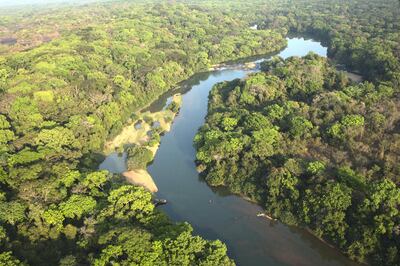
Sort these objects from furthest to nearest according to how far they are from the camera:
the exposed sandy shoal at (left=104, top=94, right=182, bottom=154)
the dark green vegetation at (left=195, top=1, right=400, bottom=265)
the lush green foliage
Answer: the exposed sandy shoal at (left=104, top=94, right=182, bottom=154)
the dark green vegetation at (left=195, top=1, right=400, bottom=265)
the lush green foliage

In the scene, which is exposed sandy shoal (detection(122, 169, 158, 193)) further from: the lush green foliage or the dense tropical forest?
the lush green foliage

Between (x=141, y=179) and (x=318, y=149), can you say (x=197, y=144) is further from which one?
(x=318, y=149)

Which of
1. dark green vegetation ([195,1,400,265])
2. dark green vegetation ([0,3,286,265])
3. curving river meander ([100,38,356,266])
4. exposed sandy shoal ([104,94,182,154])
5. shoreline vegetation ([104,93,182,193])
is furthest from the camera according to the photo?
exposed sandy shoal ([104,94,182,154])

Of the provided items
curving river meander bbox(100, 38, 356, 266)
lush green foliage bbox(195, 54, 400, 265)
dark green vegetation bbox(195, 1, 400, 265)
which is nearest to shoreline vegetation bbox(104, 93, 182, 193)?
curving river meander bbox(100, 38, 356, 266)

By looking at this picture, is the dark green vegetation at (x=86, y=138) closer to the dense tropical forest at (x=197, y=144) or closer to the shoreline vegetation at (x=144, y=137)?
the dense tropical forest at (x=197, y=144)

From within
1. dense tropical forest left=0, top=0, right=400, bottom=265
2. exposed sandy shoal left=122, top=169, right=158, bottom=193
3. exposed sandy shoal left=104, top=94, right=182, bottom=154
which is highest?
dense tropical forest left=0, top=0, right=400, bottom=265

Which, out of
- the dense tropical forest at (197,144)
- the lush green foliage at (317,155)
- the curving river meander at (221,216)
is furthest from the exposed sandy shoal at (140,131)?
the lush green foliage at (317,155)

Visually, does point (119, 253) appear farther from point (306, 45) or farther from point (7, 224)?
point (306, 45)
